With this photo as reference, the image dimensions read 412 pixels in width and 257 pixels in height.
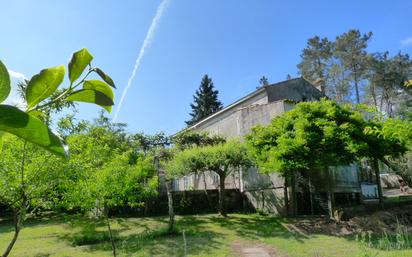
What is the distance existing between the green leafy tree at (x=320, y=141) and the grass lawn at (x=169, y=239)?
2885mm

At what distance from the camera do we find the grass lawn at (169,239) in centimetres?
1036

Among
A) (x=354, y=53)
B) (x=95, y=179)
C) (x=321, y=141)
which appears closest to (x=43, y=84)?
(x=95, y=179)

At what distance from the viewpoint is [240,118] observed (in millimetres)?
21453

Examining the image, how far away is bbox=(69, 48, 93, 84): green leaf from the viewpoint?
52cm

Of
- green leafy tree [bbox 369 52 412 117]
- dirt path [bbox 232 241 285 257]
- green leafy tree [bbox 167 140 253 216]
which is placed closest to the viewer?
dirt path [bbox 232 241 285 257]

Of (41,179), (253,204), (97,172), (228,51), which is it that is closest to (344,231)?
(253,204)

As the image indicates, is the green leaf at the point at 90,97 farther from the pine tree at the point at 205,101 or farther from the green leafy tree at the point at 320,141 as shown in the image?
the pine tree at the point at 205,101

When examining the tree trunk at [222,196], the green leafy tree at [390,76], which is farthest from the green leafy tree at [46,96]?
the green leafy tree at [390,76]

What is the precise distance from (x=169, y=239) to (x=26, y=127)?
500 inches

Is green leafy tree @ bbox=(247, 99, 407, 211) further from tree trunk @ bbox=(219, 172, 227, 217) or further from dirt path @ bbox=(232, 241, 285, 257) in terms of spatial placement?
dirt path @ bbox=(232, 241, 285, 257)

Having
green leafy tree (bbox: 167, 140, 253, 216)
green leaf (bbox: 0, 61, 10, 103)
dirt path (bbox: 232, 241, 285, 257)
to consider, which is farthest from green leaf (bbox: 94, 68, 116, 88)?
green leafy tree (bbox: 167, 140, 253, 216)

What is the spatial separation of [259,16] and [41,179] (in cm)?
1594

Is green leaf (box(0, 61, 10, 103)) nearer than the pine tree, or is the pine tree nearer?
green leaf (box(0, 61, 10, 103))

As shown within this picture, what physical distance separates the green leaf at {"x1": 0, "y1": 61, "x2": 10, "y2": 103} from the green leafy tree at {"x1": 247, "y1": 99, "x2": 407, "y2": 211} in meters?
14.1
